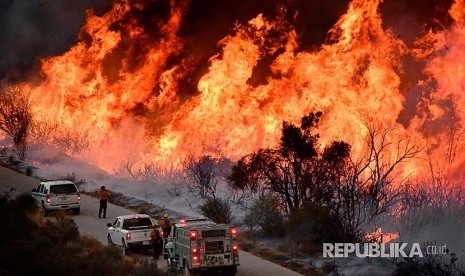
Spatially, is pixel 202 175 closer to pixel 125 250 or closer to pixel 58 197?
pixel 58 197

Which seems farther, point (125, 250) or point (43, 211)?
point (43, 211)

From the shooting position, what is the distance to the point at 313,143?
38.3 meters

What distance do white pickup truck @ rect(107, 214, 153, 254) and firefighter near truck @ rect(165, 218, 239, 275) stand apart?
3874 mm

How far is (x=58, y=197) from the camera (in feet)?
125

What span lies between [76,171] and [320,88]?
54.7 feet

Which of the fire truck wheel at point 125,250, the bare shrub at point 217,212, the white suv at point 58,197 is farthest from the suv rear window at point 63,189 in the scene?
the fire truck wheel at point 125,250

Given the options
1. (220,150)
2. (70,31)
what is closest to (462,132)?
(220,150)

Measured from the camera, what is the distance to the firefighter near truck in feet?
81.4

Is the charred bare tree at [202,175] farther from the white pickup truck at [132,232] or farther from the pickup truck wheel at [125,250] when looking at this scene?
the pickup truck wheel at [125,250]

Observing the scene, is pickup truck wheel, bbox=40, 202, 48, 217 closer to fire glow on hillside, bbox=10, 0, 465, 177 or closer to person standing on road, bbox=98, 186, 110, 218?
person standing on road, bbox=98, 186, 110, 218

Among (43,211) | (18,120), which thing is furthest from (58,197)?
(18,120)

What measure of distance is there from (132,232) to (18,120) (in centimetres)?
2843

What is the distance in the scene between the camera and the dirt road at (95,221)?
2760cm

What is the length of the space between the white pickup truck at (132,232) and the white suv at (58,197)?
8.11 metres
